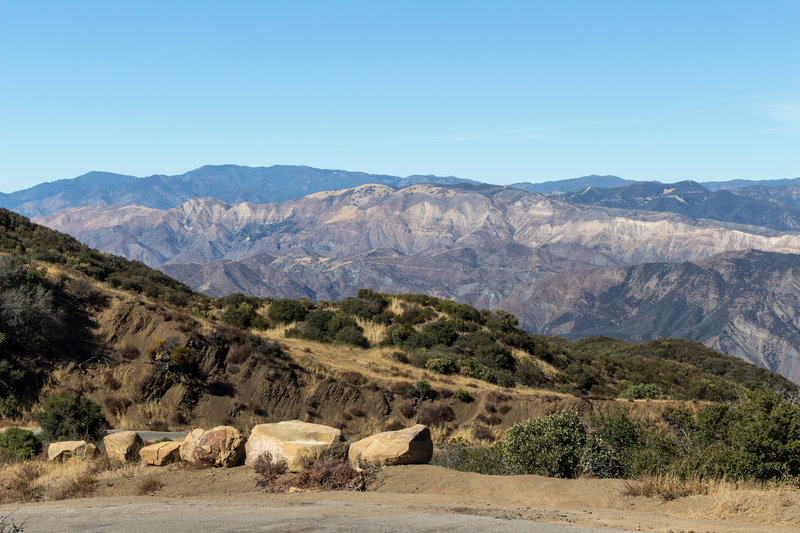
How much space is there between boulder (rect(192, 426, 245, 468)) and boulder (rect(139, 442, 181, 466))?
735 mm

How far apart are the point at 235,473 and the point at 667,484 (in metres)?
9.65

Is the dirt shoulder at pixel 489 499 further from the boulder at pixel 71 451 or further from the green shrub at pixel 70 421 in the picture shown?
the green shrub at pixel 70 421

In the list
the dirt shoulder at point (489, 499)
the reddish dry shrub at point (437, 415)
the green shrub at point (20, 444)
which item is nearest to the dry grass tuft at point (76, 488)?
the dirt shoulder at point (489, 499)

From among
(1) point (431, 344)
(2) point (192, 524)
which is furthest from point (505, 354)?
(2) point (192, 524)

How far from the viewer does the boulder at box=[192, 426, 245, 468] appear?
1565 cm

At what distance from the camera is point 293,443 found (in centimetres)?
1505

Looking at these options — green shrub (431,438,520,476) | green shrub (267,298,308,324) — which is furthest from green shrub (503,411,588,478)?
green shrub (267,298,308,324)

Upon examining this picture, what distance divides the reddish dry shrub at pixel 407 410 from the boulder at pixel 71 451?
16.6m

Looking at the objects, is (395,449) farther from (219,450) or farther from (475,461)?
(219,450)

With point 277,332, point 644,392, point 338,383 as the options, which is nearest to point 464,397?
point 338,383

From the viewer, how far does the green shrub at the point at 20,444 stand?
17.6 metres

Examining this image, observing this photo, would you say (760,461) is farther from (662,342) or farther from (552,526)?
(662,342)

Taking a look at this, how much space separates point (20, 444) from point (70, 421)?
7.24 feet

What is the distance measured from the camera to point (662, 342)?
85250 millimetres
